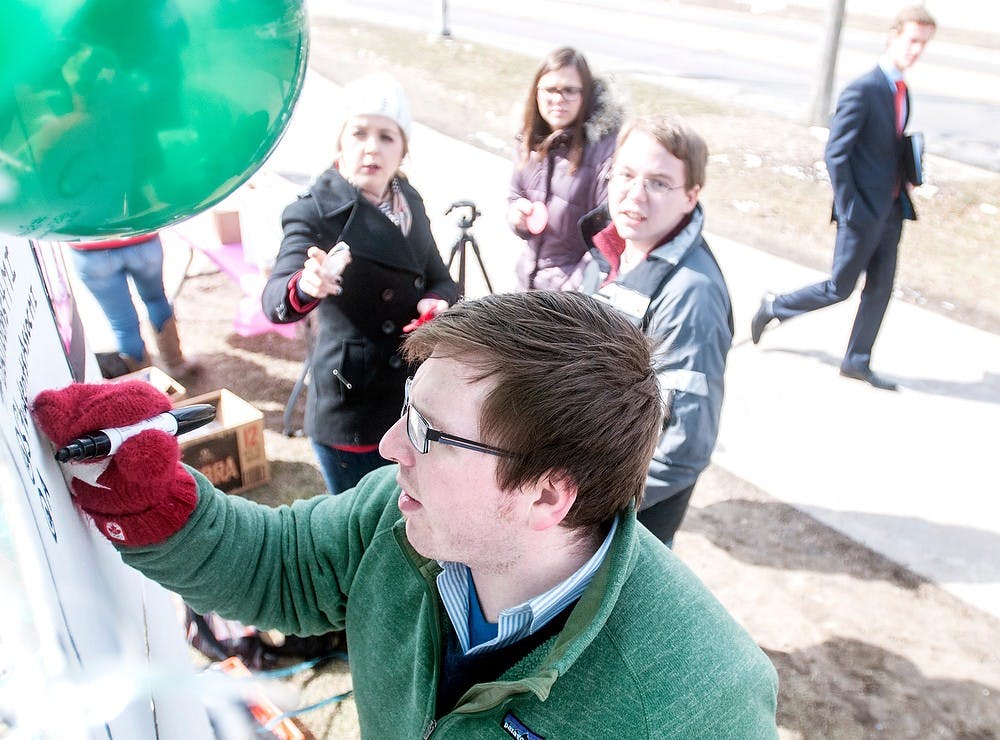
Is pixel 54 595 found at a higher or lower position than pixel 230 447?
higher

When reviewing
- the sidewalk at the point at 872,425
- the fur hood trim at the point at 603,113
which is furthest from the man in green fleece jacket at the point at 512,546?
the fur hood trim at the point at 603,113

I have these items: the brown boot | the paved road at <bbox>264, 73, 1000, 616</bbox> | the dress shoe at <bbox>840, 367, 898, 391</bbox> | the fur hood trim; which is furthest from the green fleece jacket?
the dress shoe at <bbox>840, 367, 898, 391</bbox>

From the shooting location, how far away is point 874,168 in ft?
15.1

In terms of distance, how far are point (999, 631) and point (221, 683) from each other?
2.91 m

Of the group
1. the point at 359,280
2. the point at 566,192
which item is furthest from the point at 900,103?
the point at 359,280

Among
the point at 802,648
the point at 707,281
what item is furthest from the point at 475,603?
the point at 802,648

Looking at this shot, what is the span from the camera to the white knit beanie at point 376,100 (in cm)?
268

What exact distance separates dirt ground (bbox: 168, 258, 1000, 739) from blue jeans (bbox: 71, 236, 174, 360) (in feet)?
2.88

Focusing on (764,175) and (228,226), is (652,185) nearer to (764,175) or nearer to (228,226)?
(228,226)

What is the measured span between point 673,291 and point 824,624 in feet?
5.72

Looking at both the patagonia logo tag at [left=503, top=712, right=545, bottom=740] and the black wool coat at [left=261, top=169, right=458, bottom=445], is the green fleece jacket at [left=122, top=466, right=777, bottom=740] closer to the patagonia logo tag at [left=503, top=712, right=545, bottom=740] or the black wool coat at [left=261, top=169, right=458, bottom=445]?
the patagonia logo tag at [left=503, top=712, right=545, bottom=740]

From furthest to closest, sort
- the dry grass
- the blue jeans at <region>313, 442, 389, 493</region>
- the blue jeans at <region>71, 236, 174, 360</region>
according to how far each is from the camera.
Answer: the dry grass < the blue jeans at <region>71, 236, 174, 360</region> < the blue jeans at <region>313, 442, 389, 493</region>

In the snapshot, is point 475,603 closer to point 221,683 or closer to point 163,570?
point 163,570

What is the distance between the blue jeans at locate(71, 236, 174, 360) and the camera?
13.7 ft
